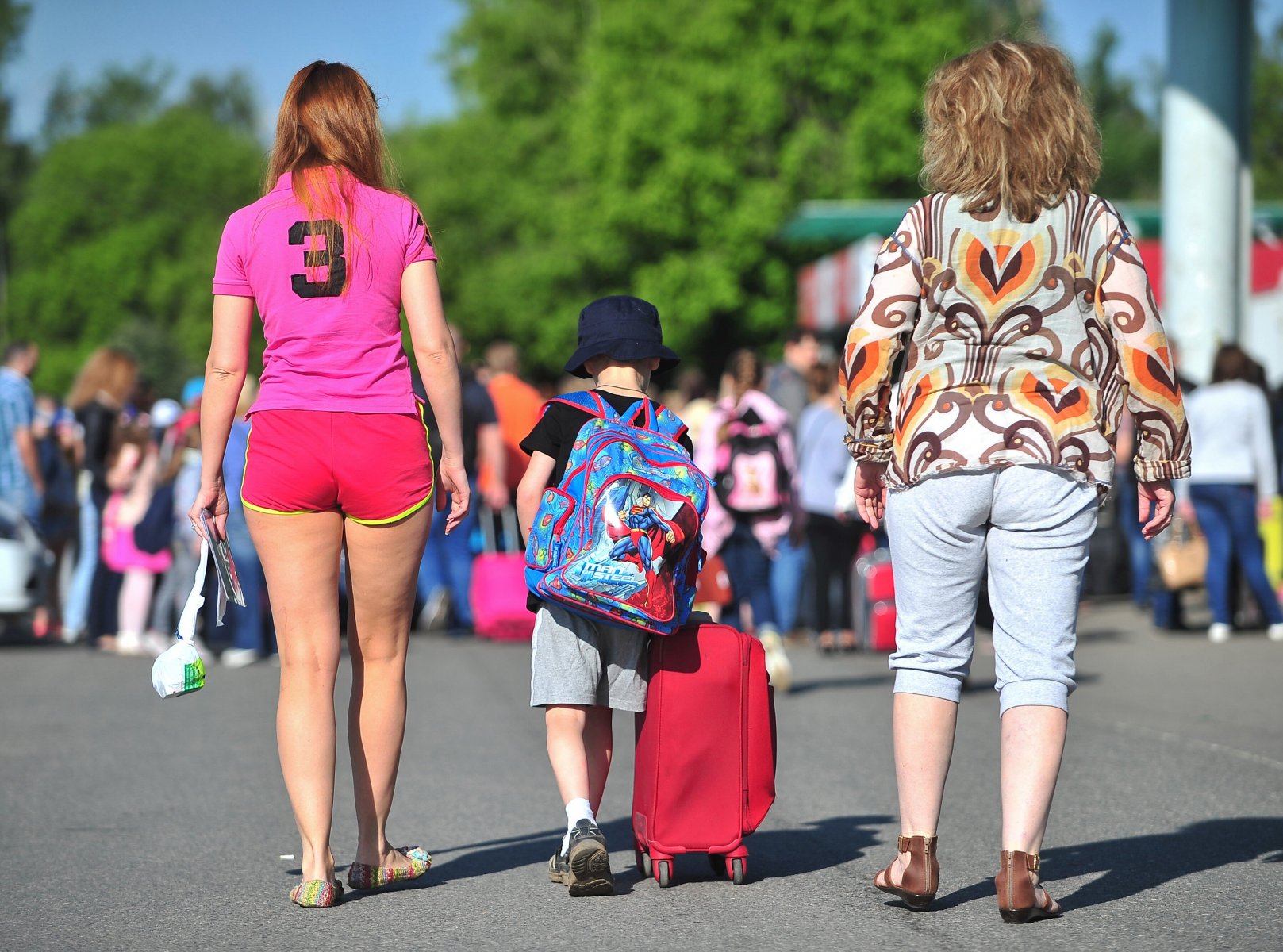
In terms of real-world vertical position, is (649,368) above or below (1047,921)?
above

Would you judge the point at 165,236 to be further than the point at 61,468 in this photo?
Yes

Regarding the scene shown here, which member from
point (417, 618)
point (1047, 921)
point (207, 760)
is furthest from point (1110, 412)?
point (417, 618)

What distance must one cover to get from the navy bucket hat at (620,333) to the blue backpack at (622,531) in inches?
8.4

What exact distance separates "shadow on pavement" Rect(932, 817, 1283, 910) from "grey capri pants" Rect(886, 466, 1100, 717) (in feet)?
2.23

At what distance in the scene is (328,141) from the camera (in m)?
4.75

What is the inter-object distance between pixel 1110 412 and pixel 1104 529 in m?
12.0

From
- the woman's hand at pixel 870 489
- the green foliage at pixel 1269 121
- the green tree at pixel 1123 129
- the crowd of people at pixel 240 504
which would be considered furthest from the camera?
the green tree at pixel 1123 129

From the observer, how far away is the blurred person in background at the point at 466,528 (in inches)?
534

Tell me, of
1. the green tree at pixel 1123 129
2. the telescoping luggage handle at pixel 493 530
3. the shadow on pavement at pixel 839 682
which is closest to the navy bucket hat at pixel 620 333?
the shadow on pavement at pixel 839 682

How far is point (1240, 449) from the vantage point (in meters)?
12.0

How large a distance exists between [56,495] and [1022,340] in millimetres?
11596

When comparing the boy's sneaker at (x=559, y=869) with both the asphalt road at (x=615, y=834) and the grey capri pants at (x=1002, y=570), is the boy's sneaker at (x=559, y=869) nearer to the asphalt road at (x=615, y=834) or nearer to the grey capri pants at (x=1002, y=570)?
the asphalt road at (x=615, y=834)

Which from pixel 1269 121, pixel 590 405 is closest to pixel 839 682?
pixel 590 405

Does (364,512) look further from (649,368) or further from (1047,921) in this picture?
(1047,921)
